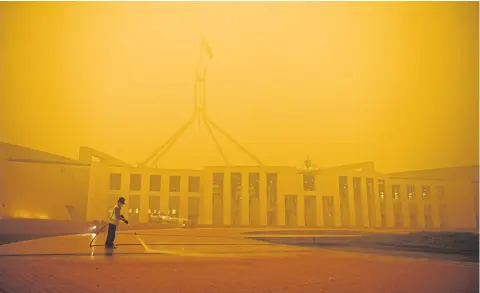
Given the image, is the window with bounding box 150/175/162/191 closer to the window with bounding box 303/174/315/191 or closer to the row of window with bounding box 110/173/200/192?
the row of window with bounding box 110/173/200/192

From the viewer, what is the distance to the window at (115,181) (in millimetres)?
39703

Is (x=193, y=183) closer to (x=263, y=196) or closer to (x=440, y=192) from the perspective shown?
(x=263, y=196)

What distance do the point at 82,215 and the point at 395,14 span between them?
Answer: 117 feet

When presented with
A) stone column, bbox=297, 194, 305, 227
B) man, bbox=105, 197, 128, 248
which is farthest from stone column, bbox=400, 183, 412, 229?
man, bbox=105, 197, 128, 248

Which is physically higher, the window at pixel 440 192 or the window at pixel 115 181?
the window at pixel 115 181

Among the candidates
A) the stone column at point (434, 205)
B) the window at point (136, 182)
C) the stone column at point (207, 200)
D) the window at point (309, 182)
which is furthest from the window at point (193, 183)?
the stone column at point (434, 205)

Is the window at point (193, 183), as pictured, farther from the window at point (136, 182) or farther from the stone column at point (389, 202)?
the stone column at point (389, 202)

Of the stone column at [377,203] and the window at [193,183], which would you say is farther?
the window at [193,183]

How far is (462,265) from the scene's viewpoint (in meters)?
7.40

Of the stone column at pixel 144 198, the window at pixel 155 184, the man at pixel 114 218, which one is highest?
the window at pixel 155 184

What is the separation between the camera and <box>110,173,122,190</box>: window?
3970 centimetres

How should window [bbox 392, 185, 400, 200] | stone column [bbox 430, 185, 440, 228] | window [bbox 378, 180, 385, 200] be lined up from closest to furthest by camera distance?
window [bbox 378, 180, 385, 200]
stone column [bbox 430, 185, 440, 228]
window [bbox 392, 185, 400, 200]

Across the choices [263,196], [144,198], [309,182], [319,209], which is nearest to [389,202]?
[319,209]

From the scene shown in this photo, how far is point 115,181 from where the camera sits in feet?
132
